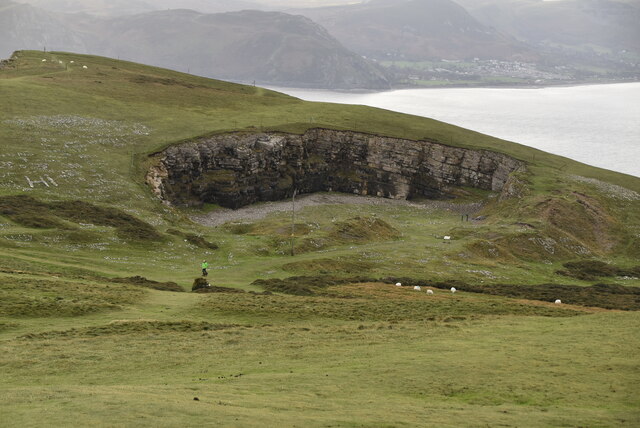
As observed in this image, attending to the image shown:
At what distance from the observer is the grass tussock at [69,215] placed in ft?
273

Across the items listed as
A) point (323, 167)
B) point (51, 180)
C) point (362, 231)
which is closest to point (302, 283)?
point (362, 231)

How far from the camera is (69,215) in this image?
8869 cm

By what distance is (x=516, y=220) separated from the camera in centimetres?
10912

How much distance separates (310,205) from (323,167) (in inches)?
697

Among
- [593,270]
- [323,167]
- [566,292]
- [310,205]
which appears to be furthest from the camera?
[323,167]

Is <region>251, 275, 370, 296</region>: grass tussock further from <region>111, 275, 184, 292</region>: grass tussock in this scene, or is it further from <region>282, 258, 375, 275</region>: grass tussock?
<region>111, 275, 184, 292</region>: grass tussock

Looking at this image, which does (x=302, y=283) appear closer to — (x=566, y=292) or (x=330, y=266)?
(x=330, y=266)

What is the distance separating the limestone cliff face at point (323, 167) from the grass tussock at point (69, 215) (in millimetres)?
34955

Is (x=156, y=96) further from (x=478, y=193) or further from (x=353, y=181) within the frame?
(x=478, y=193)

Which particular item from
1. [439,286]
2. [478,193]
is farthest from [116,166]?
[478,193]

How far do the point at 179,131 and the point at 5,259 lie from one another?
75.1m

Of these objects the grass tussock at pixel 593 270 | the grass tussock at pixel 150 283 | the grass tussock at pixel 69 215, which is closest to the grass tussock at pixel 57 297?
the grass tussock at pixel 150 283

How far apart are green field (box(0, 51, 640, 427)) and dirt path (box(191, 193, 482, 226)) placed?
174 cm

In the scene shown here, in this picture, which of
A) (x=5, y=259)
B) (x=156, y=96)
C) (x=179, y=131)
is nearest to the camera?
(x=5, y=259)
